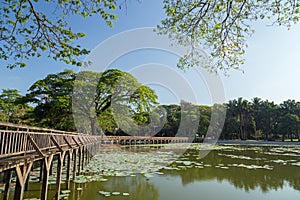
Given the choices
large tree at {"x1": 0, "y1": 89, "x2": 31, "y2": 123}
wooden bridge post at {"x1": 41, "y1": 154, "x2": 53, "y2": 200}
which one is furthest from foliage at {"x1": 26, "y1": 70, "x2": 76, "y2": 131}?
wooden bridge post at {"x1": 41, "y1": 154, "x2": 53, "y2": 200}

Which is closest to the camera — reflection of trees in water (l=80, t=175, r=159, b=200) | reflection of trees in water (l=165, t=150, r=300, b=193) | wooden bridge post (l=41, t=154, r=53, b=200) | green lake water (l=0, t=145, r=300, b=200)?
wooden bridge post (l=41, t=154, r=53, b=200)

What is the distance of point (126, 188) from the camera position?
6230mm

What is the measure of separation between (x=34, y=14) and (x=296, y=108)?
141 ft

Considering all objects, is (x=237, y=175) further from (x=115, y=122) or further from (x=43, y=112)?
(x=43, y=112)

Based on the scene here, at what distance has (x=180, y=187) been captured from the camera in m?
6.64

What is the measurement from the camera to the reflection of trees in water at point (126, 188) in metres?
5.59

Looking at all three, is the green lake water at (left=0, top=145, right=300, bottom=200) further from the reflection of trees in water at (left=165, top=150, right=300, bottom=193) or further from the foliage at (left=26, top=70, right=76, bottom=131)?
the foliage at (left=26, top=70, right=76, bottom=131)

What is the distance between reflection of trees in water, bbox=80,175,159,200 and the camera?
18.4 feet

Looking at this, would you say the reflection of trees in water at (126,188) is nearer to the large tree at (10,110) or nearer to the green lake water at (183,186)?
the green lake water at (183,186)

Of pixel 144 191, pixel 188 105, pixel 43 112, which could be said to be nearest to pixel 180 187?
pixel 144 191

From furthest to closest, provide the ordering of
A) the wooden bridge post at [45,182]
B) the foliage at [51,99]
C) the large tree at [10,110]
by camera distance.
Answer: the large tree at [10,110], the foliage at [51,99], the wooden bridge post at [45,182]

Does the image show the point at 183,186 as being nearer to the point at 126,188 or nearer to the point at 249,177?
the point at 126,188

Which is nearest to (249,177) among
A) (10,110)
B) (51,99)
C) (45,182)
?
(45,182)

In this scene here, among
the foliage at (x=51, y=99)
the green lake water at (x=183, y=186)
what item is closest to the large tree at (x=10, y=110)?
the foliage at (x=51, y=99)
